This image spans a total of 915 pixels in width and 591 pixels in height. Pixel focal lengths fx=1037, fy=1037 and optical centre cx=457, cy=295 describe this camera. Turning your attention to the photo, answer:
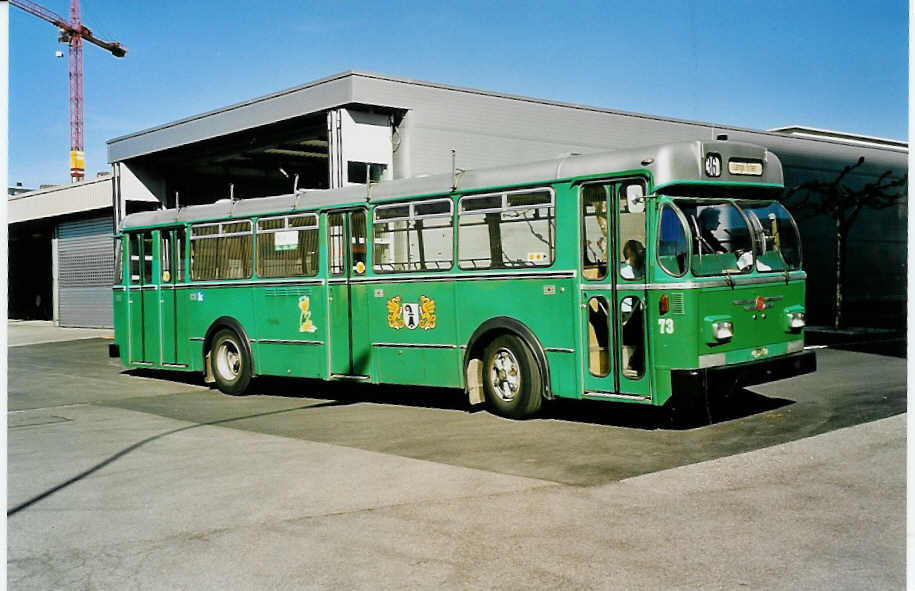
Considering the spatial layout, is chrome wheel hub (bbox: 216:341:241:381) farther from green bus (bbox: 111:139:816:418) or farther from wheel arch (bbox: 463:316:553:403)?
wheel arch (bbox: 463:316:553:403)

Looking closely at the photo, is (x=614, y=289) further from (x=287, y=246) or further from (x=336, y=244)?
(x=287, y=246)

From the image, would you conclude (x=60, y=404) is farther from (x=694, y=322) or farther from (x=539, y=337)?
(x=694, y=322)

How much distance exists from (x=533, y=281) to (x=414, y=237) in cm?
212

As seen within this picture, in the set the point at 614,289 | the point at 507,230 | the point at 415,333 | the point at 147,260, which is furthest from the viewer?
the point at 147,260

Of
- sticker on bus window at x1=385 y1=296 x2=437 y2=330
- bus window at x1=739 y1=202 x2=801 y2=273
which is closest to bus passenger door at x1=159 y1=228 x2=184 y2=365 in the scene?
sticker on bus window at x1=385 y1=296 x2=437 y2=330

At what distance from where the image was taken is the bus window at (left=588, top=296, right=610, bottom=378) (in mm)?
10875

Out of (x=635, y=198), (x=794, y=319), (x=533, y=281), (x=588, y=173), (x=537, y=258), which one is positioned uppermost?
(x=588, y=173)

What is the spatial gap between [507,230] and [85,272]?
30.3m

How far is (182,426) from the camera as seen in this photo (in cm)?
1195

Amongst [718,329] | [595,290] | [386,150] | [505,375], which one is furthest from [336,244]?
[386,150]

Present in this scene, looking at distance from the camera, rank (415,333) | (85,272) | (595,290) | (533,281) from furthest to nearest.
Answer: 1. (85,272)
2. (415,333)
3. (533,281)
4. (595,290)

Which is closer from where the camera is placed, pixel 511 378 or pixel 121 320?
pixel 511 378

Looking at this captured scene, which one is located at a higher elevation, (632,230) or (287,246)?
(287,246)

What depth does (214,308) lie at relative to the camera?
16016mm
